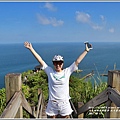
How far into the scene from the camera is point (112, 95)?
179 cm

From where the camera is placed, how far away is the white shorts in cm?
192

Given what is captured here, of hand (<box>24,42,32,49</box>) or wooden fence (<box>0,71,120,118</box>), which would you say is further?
hand (<box>24,42,32,49</box>)

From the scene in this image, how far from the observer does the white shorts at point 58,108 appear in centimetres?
192

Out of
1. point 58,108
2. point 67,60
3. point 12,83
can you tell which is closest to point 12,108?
point 12,83

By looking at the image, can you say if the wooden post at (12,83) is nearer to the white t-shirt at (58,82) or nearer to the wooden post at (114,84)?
the white t-shirt at (58,82)

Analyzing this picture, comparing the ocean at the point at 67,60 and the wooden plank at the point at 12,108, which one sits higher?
the ocean at the point at 67,60

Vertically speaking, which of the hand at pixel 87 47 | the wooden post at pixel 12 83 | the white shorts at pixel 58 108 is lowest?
the white shorts at pixel 58 108

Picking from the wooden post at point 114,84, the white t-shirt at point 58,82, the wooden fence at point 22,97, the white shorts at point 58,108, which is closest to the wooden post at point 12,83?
the wooden fence at point 22,97

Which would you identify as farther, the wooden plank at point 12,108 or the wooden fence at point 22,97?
the wooden fence at point 22,97

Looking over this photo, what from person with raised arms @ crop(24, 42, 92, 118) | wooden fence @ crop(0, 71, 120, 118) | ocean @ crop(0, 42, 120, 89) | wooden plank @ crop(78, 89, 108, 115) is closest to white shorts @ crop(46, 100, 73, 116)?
person with raised arms @ crop(24, 42, 92, 118)

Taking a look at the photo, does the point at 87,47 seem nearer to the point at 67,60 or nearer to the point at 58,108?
the point at 58,108

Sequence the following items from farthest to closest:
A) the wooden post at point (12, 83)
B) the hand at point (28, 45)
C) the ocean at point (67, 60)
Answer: the ocean at point (67, 60) < the hand at point (28, 45) < the wooden post at point (12, 83)

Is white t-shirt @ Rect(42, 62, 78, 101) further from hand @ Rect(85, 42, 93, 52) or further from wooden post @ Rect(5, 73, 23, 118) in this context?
wooden post @ Rect(5, 73, 23, 118)

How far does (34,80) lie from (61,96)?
11.9 feet
